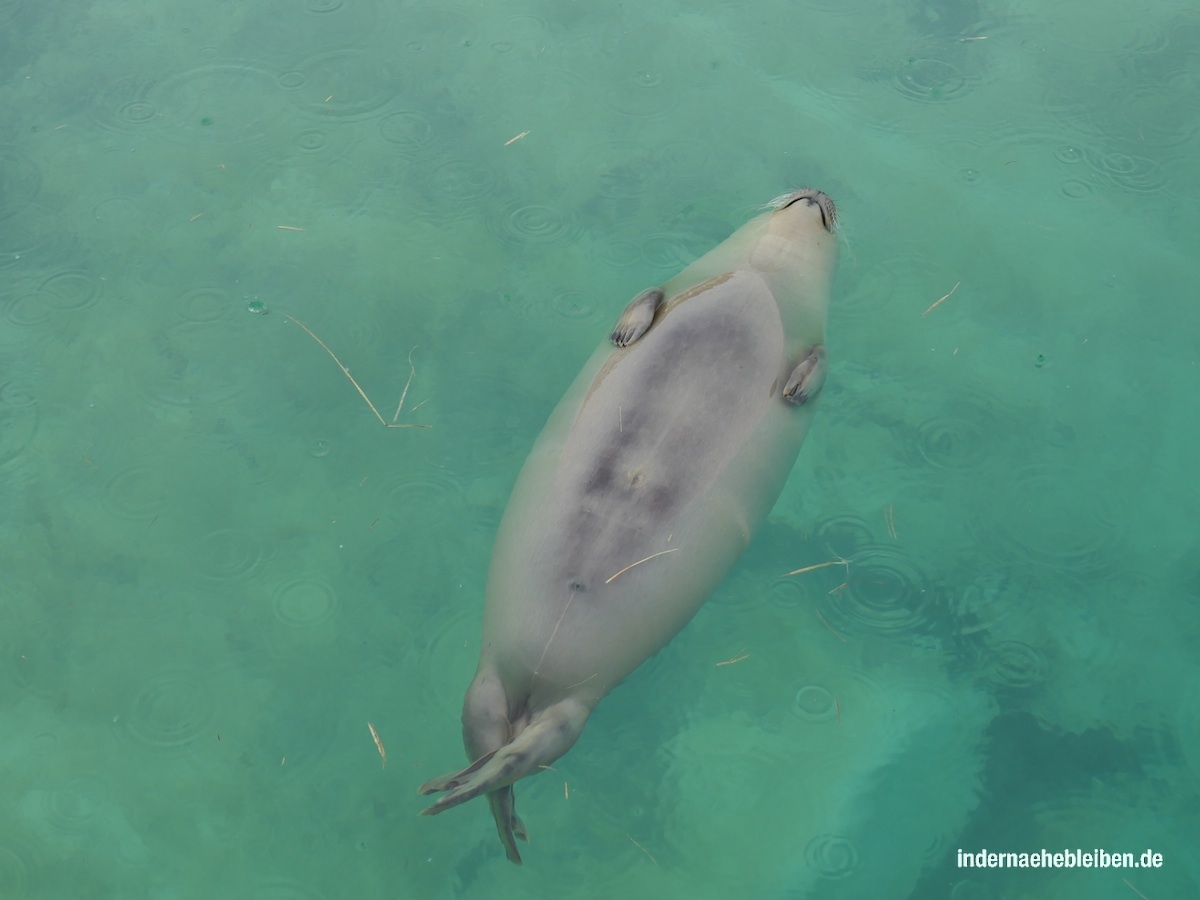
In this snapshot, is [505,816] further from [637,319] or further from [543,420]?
[637,319]

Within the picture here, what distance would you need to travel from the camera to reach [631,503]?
379 cm

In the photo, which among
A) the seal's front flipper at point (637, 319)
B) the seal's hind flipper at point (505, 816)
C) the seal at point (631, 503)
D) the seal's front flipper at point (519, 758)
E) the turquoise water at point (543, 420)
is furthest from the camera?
the seal's front flipper at point (637, 319)

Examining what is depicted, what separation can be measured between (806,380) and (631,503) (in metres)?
1.13

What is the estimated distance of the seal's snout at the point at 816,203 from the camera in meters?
5.11

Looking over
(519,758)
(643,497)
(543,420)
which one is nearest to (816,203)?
(543,420)

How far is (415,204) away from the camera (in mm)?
5730

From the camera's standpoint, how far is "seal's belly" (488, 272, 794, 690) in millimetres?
3701

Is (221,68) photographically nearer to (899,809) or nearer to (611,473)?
(611,473)

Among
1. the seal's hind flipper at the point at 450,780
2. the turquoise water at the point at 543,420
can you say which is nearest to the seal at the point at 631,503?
the seal's hind flipper at the point at 450,780

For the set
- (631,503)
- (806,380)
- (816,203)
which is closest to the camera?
(631,503)

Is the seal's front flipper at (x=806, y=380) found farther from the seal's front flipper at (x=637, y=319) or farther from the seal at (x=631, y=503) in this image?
the seal's front flipper at (x=637, y=319)

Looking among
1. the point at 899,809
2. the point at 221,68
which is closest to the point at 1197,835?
the point at 899,809

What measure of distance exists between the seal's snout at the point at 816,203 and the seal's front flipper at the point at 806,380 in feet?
3.32

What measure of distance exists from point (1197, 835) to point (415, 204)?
204 inches
